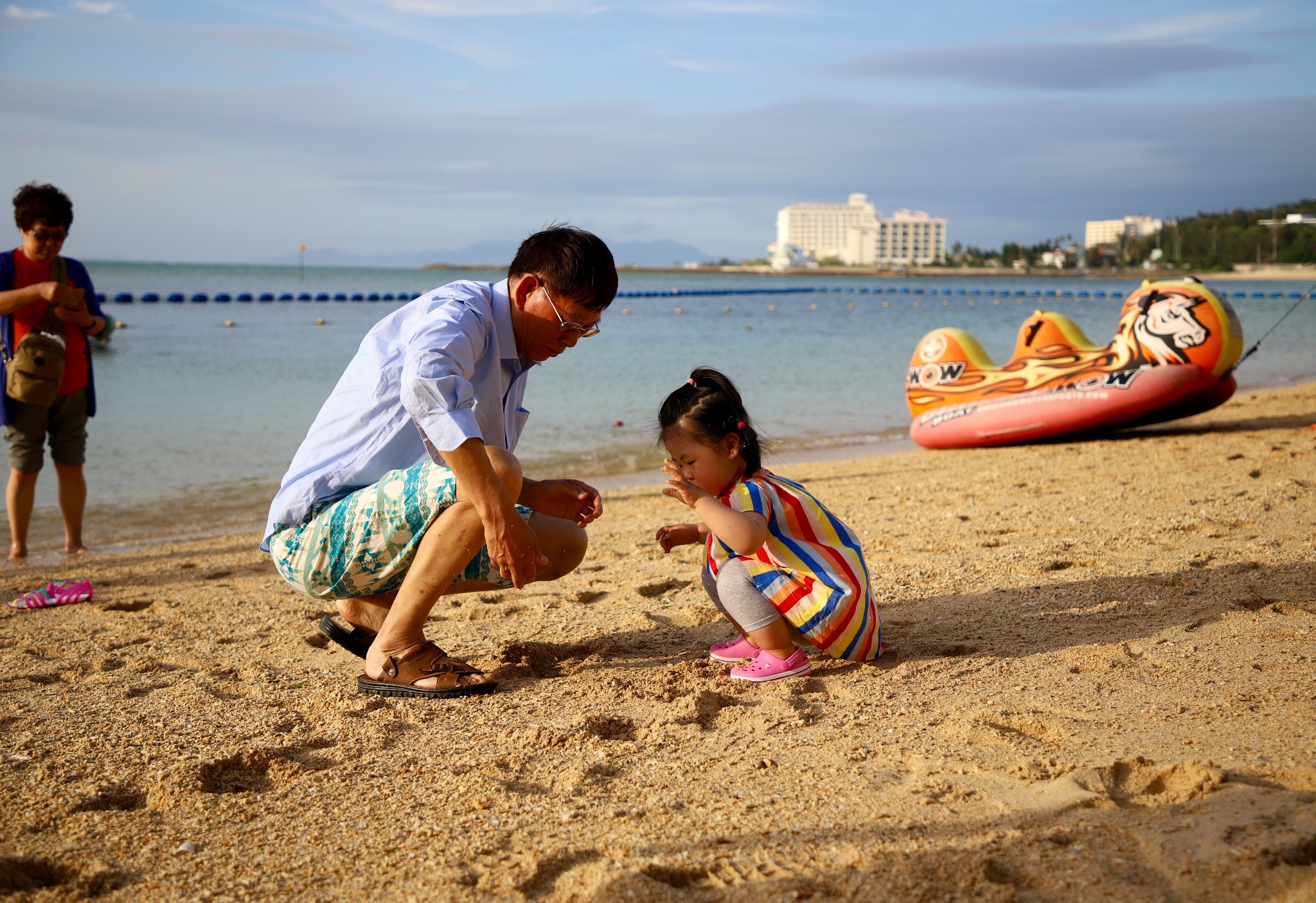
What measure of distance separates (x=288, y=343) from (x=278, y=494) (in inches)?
746

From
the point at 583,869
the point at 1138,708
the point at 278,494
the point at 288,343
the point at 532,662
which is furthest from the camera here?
the point at 288,343

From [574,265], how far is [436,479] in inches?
27.8

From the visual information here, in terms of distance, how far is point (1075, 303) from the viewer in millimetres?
41281

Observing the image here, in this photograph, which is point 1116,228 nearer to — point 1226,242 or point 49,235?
point 1226,242

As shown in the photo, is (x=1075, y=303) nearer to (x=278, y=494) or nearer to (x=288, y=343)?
(x=288, y=343)

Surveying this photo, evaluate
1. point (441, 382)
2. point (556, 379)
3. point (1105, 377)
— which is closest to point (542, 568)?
point (441, 382)

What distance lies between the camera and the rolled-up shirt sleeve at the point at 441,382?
251cm

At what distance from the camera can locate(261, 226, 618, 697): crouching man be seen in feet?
8.55

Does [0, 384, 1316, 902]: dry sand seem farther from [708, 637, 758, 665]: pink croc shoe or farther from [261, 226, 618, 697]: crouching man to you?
[261, 226, 618, 697]: crouching man

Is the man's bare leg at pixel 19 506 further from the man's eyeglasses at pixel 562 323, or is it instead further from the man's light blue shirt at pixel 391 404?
the man's eyeglasses at pixel 562 323

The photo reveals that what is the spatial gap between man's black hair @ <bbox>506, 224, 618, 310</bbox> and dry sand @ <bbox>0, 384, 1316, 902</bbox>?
1.16 meters

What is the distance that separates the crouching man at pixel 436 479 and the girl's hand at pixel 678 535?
0.76 ft

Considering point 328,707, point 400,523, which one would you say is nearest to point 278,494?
point 400,523

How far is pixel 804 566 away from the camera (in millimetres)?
2908
